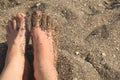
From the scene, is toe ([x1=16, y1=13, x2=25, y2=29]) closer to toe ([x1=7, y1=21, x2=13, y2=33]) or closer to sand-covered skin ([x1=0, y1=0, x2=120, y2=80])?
toe ([x1=7, y1=21, x2=13, y2=33])

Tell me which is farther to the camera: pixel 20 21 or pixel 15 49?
pixel 20 21

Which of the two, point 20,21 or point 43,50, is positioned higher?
point 20,21

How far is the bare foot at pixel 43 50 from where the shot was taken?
2.62m

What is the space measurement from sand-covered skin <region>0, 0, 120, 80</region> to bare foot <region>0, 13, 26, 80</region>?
0.36 ft

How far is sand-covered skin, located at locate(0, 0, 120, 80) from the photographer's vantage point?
8.98 feet

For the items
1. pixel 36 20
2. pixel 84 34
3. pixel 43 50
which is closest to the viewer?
pixel 43 50

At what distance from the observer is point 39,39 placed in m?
2.84

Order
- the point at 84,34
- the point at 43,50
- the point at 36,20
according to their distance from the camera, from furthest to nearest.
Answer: the point at 84,34
the point at 36,20
the point at 43,50

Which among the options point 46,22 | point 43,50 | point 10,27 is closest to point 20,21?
point 10,27

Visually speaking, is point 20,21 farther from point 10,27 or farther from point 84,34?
point 84,34

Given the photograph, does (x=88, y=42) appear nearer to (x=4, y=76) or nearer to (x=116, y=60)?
(x=116, y=60)

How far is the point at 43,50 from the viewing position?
2783mm

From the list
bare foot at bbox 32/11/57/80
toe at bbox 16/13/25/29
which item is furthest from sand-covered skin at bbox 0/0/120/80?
toe at bbox 16/13/25/29

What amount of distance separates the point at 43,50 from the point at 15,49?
21 cm
